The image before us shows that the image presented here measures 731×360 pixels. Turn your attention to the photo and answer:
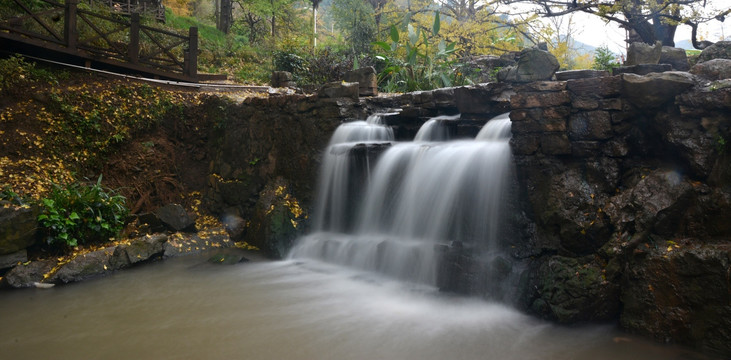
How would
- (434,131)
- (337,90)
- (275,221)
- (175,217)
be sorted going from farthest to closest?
(175,217) → (337,90) → (275,221) → (434,131)

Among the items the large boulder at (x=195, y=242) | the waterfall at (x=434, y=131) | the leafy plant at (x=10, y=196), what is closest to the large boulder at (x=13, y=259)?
the leafy plant at (x=10, y=196)

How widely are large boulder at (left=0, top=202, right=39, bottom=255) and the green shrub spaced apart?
0.48ft

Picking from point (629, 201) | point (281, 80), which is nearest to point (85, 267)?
point (629, 201)

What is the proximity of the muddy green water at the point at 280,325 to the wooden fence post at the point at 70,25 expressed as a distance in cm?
603

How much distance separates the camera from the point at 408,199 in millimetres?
6238

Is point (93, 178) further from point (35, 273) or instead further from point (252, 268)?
point (252, 268)

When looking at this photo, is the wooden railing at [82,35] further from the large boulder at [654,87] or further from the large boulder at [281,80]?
the large boulder at [654,87]

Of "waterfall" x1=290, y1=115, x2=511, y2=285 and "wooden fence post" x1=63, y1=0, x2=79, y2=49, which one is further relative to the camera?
"wooden fence post" x1=63, y1=0, x2=79, y2=49

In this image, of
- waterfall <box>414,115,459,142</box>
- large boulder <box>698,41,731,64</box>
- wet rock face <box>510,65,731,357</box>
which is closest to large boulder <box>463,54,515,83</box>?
waterfall <box>414,115,459,142</box>

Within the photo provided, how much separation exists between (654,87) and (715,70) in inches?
24.8

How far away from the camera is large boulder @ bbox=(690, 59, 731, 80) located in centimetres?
420

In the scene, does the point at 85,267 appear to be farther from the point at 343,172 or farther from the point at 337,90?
the point at 337,90

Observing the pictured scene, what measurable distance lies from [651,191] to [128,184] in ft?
28.8

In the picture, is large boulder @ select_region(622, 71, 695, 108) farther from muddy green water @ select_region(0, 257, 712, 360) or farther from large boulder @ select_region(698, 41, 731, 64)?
large boulder @ select_region(698, 41, 731, 64)
